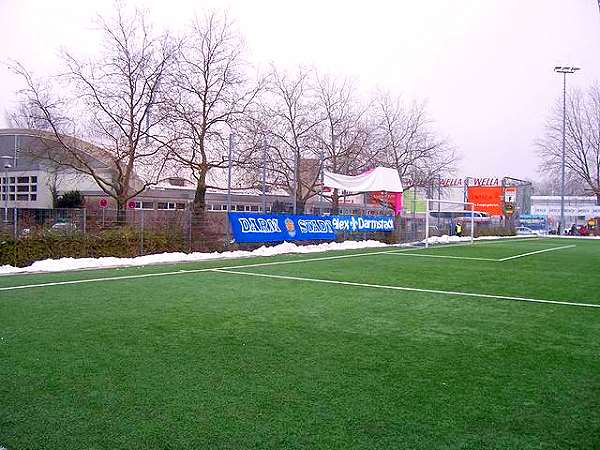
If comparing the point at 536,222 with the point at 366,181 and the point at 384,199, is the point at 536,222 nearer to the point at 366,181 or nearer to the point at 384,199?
the point at 384,199

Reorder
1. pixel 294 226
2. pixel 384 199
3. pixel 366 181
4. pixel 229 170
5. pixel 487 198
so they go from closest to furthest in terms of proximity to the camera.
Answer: pixel 229 170 < pixel 294 226 < pixel 366 181 < pixel 384 199 < pixel 487 198

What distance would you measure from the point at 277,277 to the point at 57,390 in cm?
824

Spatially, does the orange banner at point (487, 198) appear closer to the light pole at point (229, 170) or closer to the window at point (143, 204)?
the window at point (143, 204)

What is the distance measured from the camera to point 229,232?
1970cm

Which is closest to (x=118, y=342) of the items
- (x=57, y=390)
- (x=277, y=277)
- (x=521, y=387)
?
(x=57, y=390)

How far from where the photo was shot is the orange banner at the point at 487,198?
4616cm

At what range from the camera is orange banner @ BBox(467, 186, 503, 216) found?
46.2 metres

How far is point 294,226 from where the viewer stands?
22.3 meters

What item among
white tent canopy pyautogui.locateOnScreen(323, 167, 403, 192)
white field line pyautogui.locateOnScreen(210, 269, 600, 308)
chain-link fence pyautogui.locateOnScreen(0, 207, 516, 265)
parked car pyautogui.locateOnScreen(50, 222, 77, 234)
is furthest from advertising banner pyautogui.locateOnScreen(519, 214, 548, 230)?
parked car pyautogui.locateOnScreen(50, 222, 77, 234)

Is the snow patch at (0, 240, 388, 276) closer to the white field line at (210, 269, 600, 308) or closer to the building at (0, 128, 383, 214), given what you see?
the white field line at (210, 269, 600, 308)

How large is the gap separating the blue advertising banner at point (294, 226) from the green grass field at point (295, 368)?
9.22 m

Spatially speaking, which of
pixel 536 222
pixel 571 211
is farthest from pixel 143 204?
pixel 536 222

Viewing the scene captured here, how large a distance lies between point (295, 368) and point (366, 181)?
1947cm

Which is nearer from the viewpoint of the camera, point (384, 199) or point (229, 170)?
point (229, 170)
